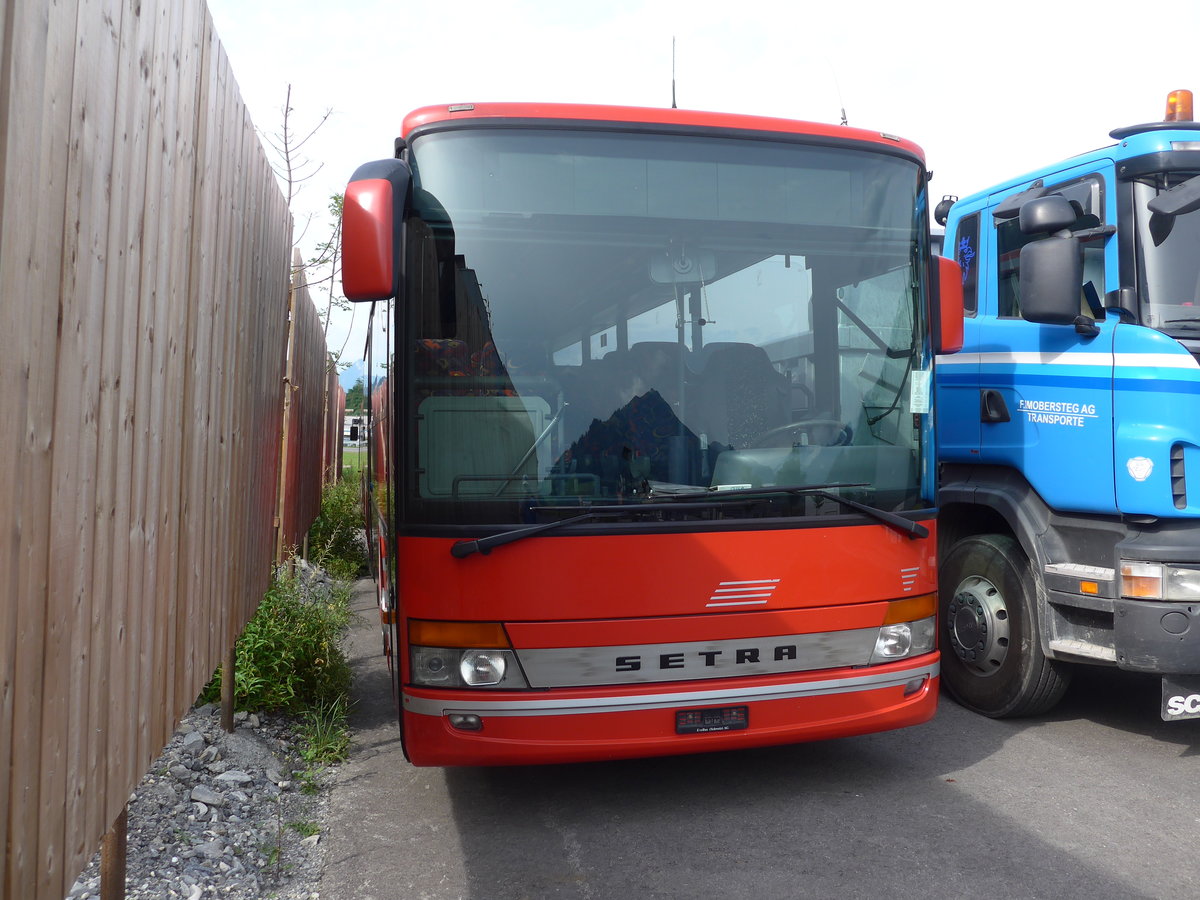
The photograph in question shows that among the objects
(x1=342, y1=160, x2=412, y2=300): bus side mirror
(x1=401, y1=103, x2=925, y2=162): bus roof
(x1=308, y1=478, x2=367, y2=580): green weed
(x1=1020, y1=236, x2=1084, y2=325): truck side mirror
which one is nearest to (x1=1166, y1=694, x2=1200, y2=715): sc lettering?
(x1=1020, y1=236, x2=1084, y2=325): truck side mirror

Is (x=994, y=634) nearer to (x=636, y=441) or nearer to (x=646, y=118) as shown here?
(x=636, y=441)

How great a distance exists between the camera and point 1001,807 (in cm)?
409

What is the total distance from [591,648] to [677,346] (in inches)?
47.2

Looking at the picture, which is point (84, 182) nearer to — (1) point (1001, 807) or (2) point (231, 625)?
(2) point (231, 625)

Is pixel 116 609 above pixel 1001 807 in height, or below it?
above

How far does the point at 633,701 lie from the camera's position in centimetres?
384

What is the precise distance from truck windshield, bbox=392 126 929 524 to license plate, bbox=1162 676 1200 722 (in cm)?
136

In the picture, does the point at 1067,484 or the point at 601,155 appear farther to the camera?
the point at 1067,484

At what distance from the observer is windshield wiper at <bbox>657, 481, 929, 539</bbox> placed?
3969 mm

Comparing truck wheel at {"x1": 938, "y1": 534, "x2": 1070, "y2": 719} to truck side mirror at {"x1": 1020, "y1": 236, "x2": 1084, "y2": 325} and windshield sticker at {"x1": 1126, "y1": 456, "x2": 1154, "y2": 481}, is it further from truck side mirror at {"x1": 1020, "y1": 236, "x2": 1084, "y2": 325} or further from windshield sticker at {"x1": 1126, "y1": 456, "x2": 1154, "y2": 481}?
truck side mirror at {"x1": 1020, "y1": 236, "x2": 1084, "y2": 325}

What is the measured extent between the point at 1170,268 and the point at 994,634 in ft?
6.36

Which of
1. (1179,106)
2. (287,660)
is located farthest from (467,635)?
(1179,106)

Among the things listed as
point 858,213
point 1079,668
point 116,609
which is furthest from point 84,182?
point 1079,668

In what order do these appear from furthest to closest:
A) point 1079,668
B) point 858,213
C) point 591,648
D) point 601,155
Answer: point 1079,668
point 858,213
point 601,155
point 591,648
